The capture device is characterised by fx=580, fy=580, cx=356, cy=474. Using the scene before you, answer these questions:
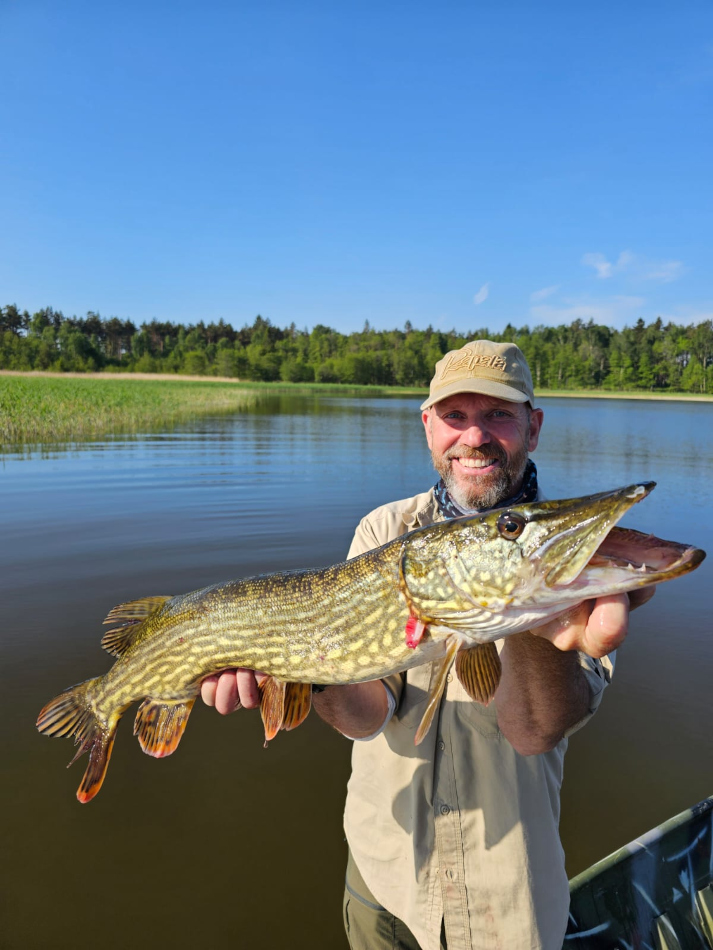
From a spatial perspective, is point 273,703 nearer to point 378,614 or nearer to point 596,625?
point 378,614

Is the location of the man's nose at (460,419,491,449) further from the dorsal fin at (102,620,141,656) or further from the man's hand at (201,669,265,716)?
the dorsal fin at (102,620,141,656)

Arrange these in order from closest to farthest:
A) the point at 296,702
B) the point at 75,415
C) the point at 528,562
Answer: the point at 528,562, the point at 296,702, the point at 75,415

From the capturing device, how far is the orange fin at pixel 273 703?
181cm

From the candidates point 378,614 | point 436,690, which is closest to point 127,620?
point 378,614

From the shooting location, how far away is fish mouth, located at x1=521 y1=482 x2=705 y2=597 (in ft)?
4.06

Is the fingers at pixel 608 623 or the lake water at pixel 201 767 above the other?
the fingers at pixel 608 623

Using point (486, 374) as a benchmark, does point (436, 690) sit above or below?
below

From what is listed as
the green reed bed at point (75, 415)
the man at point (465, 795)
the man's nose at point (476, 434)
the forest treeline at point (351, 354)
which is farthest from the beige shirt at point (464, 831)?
the forest treeline at point (351, 354)

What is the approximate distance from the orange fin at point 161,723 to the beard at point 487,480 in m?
1.23

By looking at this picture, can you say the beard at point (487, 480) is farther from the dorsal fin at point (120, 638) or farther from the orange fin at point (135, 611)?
the dorsal fin at point (120, 638)

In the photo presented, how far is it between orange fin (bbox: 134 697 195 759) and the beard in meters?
1.23

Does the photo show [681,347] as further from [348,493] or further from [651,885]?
[651,885]

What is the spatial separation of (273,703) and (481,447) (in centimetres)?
119

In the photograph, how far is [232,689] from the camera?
1913 millimetres
